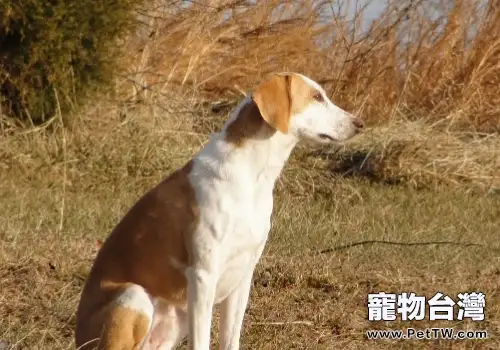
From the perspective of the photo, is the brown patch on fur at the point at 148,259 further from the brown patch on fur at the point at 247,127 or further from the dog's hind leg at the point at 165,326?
the brown patch on fur at the point at 247,127

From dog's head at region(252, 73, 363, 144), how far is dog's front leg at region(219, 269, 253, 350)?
0.69 metres

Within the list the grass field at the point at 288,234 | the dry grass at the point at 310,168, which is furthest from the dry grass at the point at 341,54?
the grass field at the point at 288,234

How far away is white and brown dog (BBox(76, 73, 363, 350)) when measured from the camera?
4.14 meters

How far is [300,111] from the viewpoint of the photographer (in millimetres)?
4426

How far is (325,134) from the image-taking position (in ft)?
14.6

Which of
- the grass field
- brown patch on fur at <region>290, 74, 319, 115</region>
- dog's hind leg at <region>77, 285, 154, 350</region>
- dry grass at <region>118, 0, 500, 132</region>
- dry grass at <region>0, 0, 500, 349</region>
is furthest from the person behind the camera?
dry grass at <region>118, 0, 500, 132</region>

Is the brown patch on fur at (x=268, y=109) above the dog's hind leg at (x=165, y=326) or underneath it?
above

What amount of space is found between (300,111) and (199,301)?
0.95 m

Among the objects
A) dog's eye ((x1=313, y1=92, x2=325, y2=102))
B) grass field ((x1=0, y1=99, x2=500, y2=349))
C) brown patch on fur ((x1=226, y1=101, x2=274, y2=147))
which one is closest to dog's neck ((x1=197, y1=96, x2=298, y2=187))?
brown patch on fur ((x1=226, y1=101, x2=274, y2=147))

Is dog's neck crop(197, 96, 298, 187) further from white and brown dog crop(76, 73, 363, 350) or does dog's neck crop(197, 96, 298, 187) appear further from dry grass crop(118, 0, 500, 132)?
dry grass crop(118, 0, 500, 132)

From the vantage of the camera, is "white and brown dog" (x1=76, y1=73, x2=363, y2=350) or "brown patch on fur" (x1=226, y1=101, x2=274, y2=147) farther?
"brown patch on fur" (x1=226, y1=101, x2=274, y2=147)

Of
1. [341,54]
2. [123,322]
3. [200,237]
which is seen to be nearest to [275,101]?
[200,237]

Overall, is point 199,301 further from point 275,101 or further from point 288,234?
point 288,234

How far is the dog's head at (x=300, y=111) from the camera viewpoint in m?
4.26
